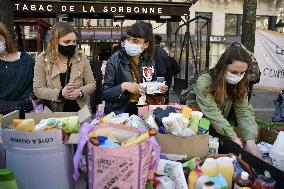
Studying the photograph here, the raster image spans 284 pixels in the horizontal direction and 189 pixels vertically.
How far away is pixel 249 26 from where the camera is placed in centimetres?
832

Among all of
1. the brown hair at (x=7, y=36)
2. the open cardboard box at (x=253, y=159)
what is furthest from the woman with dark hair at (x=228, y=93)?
the brown hair at (x=7, y=36)

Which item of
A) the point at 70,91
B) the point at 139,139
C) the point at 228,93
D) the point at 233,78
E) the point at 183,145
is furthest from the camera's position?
the point at 70,91

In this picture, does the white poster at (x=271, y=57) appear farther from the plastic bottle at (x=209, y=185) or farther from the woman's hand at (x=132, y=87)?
the plastic bottle at (x=209, y=185)

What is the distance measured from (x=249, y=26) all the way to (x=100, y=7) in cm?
351

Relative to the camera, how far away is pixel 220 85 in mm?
2857

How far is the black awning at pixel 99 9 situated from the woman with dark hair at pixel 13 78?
546 cm

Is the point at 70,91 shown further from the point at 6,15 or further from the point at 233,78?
the point at 6,15

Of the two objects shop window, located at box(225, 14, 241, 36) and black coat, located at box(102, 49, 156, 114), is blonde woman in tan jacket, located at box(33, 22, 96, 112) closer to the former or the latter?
black coat, located at box(102, 49, 156, 114)

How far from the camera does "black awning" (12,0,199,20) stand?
8539 mm

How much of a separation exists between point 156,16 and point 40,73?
271 inches

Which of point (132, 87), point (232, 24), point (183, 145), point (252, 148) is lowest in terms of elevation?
point (252, 148)

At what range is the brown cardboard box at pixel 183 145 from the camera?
2277mm

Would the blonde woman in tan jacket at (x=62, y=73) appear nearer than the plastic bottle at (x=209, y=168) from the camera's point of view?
No

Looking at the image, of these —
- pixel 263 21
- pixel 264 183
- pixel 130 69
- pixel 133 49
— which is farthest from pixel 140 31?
pixel 263 21
